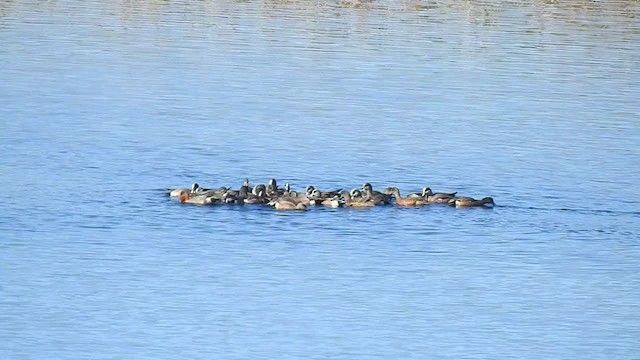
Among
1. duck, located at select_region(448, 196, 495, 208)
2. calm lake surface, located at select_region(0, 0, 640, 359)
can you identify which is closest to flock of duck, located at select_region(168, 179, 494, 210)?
duck, located at select_region(448, 196, 495, 208)

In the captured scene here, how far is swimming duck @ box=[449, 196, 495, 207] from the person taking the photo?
60.7 feet

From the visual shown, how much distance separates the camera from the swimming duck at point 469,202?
18500 mm

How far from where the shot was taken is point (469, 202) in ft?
60.6

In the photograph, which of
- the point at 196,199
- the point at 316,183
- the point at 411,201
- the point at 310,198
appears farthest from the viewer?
the point at 316,183

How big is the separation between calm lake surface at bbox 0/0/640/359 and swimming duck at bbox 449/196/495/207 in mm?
145

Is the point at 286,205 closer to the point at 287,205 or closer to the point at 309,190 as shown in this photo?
the point at 287,205

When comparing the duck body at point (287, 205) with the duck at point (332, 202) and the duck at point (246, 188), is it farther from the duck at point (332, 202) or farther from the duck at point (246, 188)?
the duck at point (246, 188)

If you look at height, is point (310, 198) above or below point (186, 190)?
below

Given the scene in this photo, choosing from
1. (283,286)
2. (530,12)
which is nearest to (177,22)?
(530,12)

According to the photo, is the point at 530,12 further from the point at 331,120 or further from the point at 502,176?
the point at 502,176

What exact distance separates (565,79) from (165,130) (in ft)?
26.8

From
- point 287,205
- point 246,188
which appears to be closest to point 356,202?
point 287,205

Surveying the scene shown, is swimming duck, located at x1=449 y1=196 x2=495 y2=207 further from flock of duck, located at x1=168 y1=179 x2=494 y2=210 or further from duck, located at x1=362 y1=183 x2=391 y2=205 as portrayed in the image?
duck, located at x1=362 y1=183 x2=391 y2=205

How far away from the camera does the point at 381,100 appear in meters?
25.3
